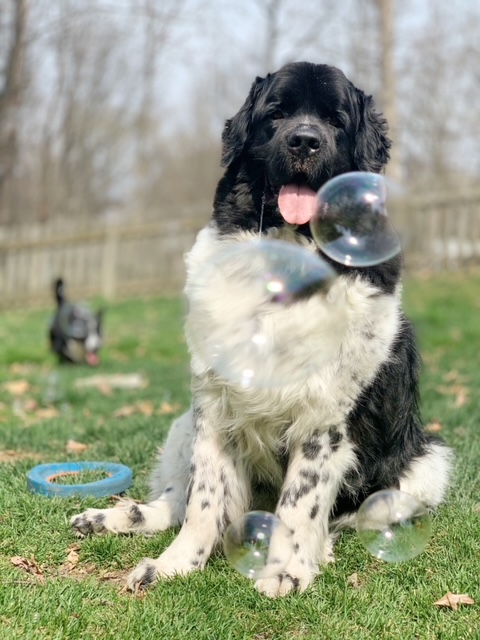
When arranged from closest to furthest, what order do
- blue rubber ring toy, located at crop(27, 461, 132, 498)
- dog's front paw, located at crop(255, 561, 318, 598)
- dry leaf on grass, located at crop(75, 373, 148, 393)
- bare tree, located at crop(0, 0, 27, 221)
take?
dog's front paw, located at crop(255, 561, 318, 598) → blue rubber ring toy, located at crop(27, 461, 132, 498) → dry leaf on grass, located at crop(75, 373, 148, 393) → bare tree, located at crop(0, 0, 27, 221)

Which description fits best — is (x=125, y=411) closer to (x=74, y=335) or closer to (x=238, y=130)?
(x=74, y=335)

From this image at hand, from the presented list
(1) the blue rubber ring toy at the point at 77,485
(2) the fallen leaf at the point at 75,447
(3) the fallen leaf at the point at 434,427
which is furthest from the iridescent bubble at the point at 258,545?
(3) the fallen leaf at the point at 434,427

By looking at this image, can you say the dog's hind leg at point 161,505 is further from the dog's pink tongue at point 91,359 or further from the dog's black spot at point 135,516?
the dog's pink tongue at point 91,359

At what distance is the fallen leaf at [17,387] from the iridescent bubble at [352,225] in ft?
15.7

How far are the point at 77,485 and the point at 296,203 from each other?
173 centimetres

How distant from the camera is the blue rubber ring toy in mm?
3561

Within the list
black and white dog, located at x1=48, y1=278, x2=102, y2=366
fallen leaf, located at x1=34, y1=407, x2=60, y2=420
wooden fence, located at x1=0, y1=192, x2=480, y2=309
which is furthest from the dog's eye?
wooden fence, located at x1=0, y1=192, x2=480, y2=309

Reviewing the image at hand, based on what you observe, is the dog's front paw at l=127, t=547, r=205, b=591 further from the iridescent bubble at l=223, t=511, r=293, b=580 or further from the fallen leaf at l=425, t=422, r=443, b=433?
the fallen leaf at l=425, t=422, r=443, b=433

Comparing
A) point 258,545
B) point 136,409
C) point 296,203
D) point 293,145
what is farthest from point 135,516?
point 136,409

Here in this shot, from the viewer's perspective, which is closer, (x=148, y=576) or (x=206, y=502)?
(x=148, y=576)

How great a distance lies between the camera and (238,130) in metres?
3.29

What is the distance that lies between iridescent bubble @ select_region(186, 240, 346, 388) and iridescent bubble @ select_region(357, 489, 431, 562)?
1.99ft

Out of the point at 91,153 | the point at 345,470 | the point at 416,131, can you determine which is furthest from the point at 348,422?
the point at 91,153

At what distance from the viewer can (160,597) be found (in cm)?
262
